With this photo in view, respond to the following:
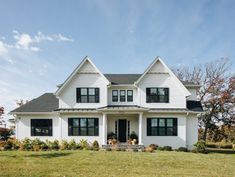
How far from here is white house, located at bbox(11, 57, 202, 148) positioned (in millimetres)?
25453

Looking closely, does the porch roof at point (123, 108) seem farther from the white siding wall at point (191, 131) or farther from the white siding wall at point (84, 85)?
the white siding wall at point (191, 131)

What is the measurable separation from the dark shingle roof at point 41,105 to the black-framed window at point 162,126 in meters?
9.79

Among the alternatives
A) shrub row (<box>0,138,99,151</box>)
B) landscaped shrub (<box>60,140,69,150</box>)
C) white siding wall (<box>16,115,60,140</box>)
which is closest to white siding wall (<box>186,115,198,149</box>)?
shrub row (<box>0,138,99,151</box>)

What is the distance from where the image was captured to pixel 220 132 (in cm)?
4044

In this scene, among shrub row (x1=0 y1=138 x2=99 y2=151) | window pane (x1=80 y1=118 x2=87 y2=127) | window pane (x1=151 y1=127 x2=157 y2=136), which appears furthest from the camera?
window pane (x1=80 y1=118 x2=87 y2=127)

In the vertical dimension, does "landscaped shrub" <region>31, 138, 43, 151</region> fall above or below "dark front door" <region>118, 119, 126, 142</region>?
below

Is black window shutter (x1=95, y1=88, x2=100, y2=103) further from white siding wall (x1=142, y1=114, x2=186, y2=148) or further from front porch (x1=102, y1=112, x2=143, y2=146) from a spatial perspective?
white siding wall (x1=142, y1=114, x2=186, y2=148)

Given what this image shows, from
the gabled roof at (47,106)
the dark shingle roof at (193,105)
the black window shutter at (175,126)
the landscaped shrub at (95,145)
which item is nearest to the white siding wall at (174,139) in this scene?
the black window shutter at (175,126)

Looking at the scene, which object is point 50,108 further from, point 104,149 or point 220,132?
point 220,132

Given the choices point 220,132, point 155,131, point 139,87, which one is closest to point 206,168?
point 155,131

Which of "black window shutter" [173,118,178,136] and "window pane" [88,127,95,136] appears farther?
"window pane" [88,127,95,136]

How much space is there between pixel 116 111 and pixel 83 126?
364cm

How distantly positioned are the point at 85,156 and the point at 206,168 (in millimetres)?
8074

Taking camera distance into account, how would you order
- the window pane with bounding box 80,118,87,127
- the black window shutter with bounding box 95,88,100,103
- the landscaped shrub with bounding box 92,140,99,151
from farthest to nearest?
the black window shutter with bounding box 95,88,100,103 < the window pane with bounding box 80,118,87,127 < the landscaped shrub with bounding box 92,140,99,151
